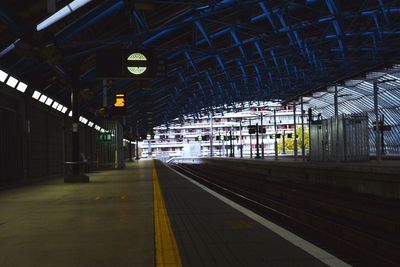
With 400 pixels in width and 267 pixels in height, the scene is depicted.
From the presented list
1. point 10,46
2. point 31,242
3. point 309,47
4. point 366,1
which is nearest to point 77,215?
point 31,242

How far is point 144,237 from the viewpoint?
8.50 m

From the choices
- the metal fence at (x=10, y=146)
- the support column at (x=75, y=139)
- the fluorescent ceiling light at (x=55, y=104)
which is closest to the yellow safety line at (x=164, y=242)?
the metal fence at (x=10, y=146)

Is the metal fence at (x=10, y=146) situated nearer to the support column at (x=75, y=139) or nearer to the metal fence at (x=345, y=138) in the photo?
the support column at (x=75, y=139)

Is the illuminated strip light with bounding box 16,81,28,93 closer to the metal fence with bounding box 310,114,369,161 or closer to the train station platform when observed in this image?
the train station platform

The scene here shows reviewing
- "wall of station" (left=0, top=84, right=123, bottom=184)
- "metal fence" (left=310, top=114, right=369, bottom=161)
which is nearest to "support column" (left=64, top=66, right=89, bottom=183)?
"wall of station" (left=0, top=84, right=123, bottom=184)

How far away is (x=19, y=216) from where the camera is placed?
11.3m

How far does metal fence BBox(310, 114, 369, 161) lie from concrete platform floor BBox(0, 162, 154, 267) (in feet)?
64.4

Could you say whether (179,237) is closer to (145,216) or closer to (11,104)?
(145,216)

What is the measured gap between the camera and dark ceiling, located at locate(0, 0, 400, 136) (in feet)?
56.1

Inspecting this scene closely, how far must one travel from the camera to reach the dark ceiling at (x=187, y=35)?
56.1 feet

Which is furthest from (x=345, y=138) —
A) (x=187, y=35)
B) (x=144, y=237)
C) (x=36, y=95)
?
(x=144, y=237)

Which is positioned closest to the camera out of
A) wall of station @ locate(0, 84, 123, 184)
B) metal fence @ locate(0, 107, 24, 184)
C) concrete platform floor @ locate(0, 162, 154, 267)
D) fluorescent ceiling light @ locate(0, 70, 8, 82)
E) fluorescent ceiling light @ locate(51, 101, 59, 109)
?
concrete platform floor @ locate(0, 162, 154, 267)

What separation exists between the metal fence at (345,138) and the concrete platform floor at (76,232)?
19.6m

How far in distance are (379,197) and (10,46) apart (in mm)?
14648
